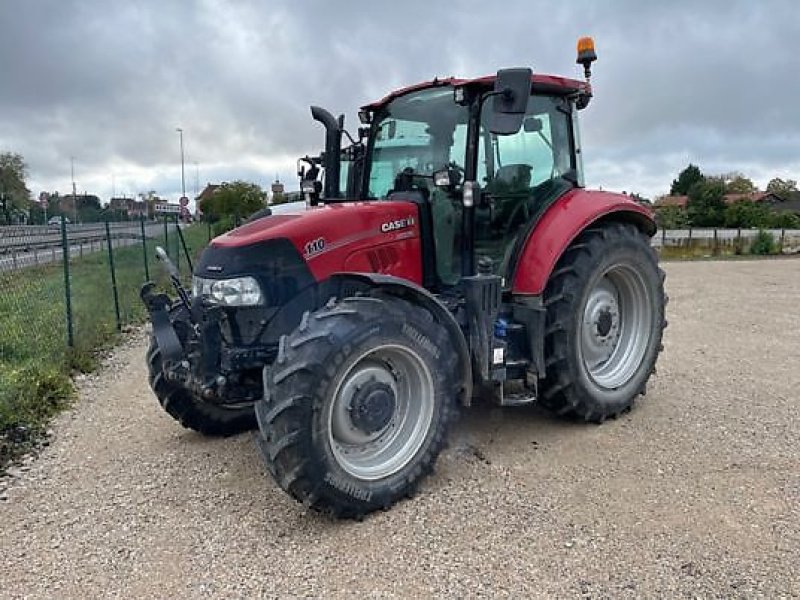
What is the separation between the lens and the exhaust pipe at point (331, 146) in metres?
4.60

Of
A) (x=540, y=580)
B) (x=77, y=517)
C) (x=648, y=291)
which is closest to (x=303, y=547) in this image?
(x=540, y=580)

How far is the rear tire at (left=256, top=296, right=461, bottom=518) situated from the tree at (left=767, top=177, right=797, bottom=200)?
83077 millimetres

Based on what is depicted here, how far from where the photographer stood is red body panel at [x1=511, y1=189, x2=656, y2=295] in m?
4.21

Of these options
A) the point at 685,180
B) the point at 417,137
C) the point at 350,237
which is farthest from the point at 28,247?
the point at 685,180

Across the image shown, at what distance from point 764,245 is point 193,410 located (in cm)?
2448

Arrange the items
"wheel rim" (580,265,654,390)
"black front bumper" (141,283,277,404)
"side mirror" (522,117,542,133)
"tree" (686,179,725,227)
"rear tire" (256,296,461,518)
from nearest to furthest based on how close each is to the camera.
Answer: "rear tire" (256,296,461,518)
"black front bumper" (141,283,277,404)
"side mirror" (522,117,542,133)
"wheel rim" (580,265,654,390)
"tree" (686,179,725,227)

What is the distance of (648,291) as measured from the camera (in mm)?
5004

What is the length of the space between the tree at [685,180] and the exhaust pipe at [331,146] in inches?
2880

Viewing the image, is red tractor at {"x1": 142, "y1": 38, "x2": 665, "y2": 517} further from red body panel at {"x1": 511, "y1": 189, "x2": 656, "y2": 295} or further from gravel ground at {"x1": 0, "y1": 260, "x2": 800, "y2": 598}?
gravel ground at {"x1": 0, "y1": 260, "x2": 800, "y2": 598}

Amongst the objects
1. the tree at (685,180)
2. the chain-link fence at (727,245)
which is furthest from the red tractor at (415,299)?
the tree at (685,180)

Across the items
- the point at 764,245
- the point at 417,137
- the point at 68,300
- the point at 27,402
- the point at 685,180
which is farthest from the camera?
the point at 685,180

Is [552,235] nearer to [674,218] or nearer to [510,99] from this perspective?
[510,99]

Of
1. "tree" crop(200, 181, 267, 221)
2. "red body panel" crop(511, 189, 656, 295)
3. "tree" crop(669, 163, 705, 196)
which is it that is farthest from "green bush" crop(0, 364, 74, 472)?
"tree" crop(669, 163, 705, 196)

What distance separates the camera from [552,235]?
427 cm
